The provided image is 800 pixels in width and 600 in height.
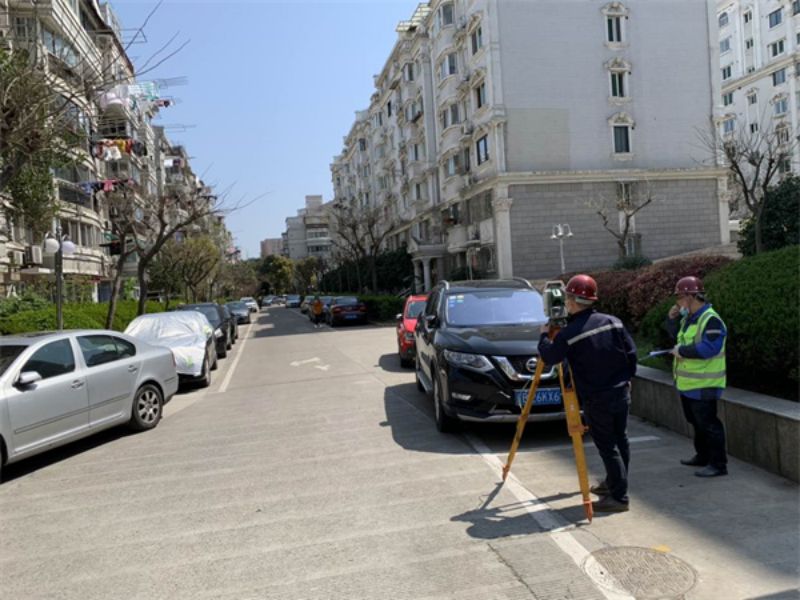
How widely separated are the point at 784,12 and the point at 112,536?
64.0m

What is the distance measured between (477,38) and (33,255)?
2416cm

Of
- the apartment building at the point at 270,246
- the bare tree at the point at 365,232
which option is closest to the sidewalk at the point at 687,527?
the bare tree at the point at 365,232

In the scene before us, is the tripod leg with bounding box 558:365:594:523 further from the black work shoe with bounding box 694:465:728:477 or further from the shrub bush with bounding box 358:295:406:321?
the shrub bush with bounding box 358:295:406:321

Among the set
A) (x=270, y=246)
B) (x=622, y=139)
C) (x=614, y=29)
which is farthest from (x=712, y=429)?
(x=270, y=246)

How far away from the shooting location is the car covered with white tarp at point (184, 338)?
1201 cm

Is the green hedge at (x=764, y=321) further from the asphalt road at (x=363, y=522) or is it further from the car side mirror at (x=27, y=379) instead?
the car side mirror at (x=27, y=379)

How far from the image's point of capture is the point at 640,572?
3.57 metres

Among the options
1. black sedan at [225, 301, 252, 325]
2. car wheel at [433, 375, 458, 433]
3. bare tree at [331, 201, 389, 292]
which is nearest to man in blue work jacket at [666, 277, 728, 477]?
car wheel at [433, 375, 458, 433]

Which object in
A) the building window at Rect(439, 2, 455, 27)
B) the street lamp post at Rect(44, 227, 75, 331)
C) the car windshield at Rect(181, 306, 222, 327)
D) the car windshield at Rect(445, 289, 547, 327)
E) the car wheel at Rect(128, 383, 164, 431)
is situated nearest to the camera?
the car windshield at Rect(445, 289, 547, 327)

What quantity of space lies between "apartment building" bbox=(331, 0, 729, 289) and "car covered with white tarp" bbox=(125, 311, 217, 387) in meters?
20.4

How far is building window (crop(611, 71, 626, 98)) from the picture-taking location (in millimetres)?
33094

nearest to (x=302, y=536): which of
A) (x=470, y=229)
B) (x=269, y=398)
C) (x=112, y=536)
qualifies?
(x=112, y=536)

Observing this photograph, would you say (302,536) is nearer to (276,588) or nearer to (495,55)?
(276,588)

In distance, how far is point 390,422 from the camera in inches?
312
